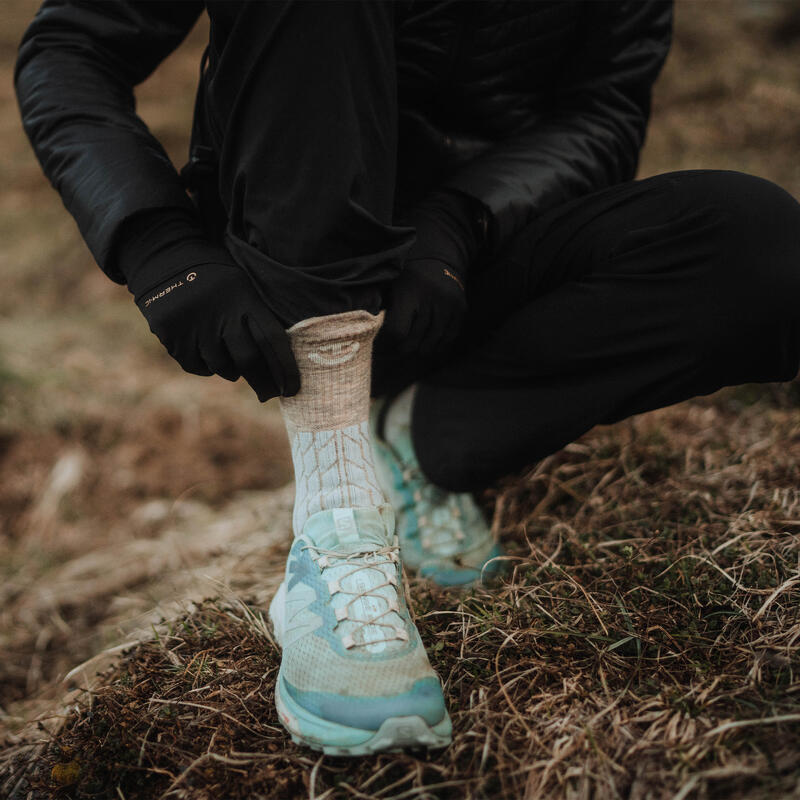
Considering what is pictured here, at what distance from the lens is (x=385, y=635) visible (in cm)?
97

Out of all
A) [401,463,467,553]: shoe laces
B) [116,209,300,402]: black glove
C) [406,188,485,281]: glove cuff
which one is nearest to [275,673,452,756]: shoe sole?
[116,209,300,402]: black glove

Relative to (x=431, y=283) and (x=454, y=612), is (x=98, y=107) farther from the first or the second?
(x=454, y=612)

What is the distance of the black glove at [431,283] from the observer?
1087mm

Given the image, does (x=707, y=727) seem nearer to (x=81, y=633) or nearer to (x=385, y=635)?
(x=385, y=635)

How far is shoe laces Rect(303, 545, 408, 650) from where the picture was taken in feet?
3.18

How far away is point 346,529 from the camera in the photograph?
3.51ft

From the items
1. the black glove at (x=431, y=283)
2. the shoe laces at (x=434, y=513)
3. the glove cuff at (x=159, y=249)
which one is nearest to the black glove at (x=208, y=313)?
the glove cuff at (x=159, y=249)

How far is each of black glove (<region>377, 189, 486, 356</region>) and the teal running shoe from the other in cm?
31

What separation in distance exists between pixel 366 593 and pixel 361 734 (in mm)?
198

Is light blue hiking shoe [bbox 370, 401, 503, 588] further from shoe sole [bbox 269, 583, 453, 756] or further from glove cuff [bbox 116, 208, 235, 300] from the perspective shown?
glove cuff [bbox 116, 208, 235, 300]

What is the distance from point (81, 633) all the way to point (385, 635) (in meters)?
1.18

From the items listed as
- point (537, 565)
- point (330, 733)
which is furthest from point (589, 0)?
point (330, 733)

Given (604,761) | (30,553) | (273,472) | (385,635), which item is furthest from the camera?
(273,472)

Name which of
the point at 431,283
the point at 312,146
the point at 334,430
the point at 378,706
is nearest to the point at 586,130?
the point at 431,283
